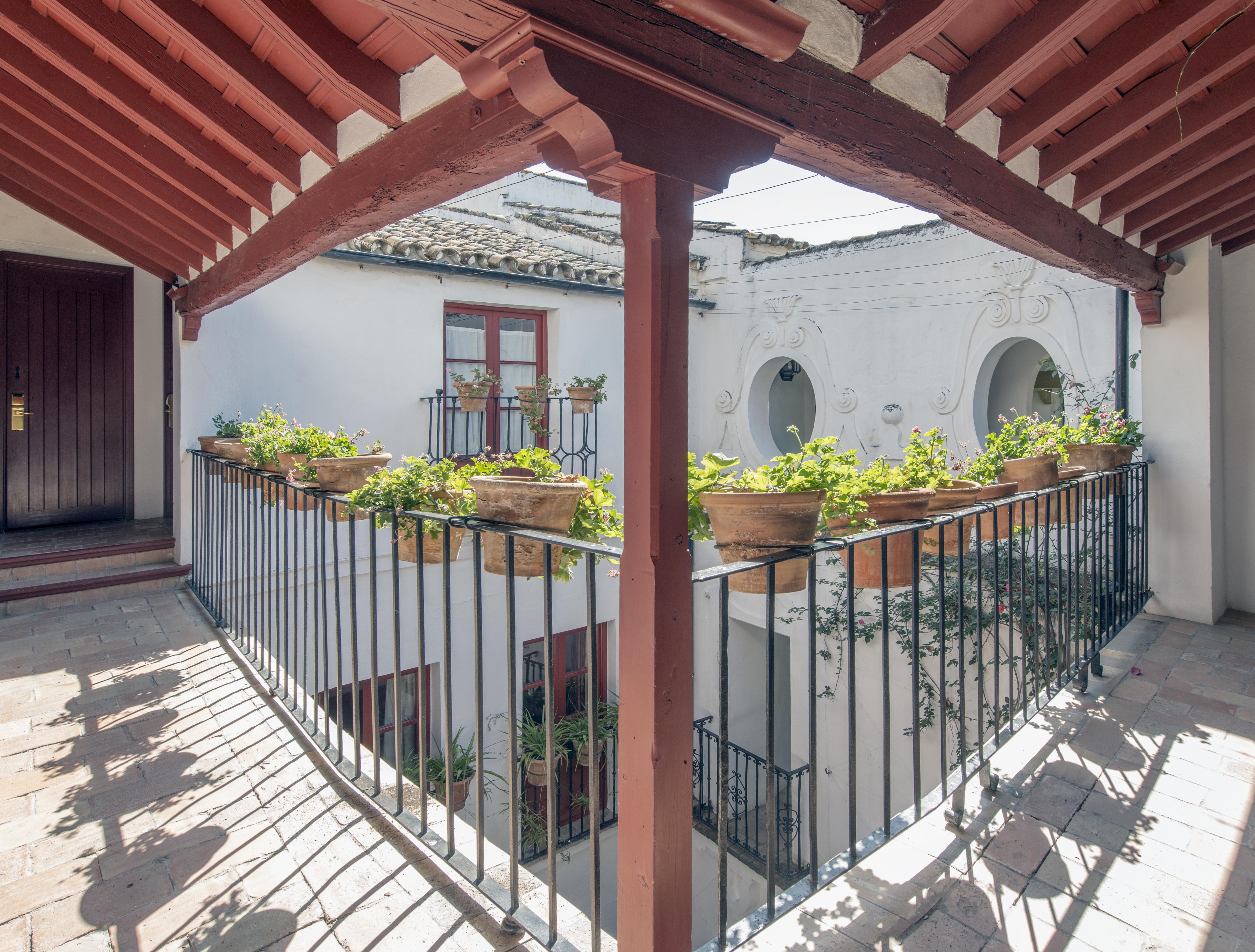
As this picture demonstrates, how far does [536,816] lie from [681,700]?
16.9 ft

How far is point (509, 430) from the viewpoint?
24.6ft

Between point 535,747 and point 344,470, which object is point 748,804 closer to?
point 535,747

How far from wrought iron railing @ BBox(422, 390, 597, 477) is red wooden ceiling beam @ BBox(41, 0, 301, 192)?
3.73 metres

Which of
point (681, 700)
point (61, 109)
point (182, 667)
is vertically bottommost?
point (182, 667)

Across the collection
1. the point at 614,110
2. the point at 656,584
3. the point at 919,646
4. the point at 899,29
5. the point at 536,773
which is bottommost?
the point at 536,773

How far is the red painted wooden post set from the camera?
1.42m

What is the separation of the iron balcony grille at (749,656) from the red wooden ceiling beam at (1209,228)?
4.35 ft

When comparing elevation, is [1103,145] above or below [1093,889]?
above

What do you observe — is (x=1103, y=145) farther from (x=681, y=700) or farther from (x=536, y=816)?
(x=536, y=816)

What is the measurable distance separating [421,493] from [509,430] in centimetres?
505

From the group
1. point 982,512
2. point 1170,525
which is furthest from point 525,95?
point 1170,525

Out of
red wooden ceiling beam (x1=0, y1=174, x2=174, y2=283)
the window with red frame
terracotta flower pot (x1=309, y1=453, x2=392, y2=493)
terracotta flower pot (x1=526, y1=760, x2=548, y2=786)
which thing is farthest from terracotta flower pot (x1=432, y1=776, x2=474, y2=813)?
red wooden ceiling beam (x1=0, y1=174, x2=174, y2=283)

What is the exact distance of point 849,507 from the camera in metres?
2.07

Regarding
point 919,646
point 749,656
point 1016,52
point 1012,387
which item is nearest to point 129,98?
point 1016,52
